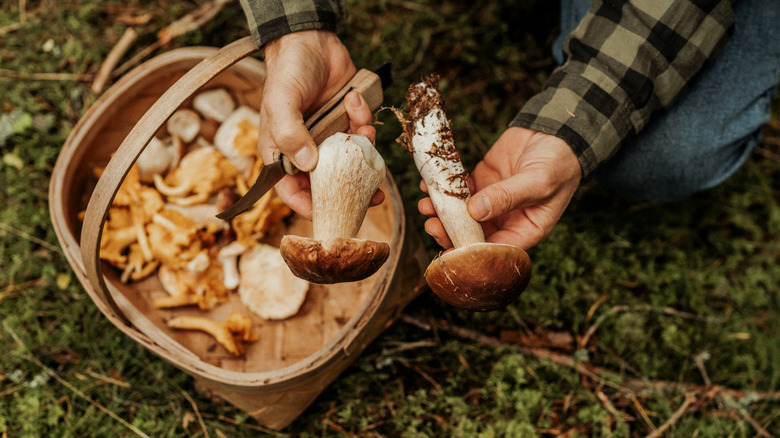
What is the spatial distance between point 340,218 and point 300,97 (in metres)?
0.48

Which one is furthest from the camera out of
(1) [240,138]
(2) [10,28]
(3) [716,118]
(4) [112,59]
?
(2) [10,28]

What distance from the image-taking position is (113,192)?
1.77 metres

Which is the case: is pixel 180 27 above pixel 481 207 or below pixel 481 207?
above

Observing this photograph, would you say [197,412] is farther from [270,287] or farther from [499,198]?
[499,198]

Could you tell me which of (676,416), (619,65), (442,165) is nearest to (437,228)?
(442,165)

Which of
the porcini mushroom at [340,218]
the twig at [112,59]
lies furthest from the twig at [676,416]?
the twig at [112,59]

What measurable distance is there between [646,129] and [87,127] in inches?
101

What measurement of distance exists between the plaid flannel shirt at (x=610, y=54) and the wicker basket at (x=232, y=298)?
265mm

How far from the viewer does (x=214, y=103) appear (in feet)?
8.91

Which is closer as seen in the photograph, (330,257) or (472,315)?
(330,257)

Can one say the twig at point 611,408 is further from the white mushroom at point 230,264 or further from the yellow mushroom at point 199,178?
the yellow mushroom at point 199,178

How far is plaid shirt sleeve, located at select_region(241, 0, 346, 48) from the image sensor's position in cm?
201

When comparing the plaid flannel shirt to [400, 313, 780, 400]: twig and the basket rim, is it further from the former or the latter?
[400, 313, 780, 400]: twig

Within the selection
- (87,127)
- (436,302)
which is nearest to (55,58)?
(87,127)
